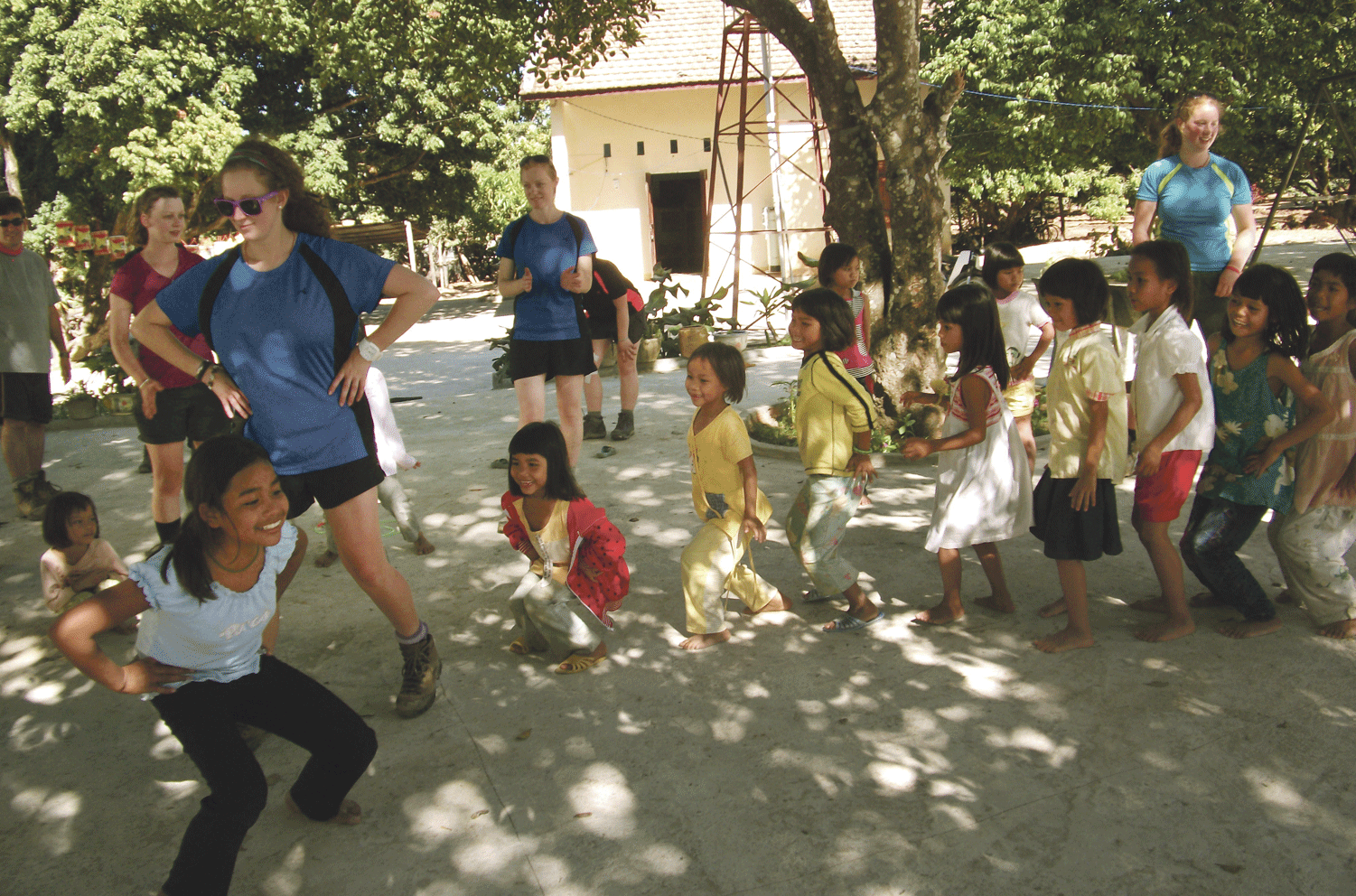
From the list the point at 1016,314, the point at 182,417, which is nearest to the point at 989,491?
the point at 1016,314

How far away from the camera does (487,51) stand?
9281 millimetres

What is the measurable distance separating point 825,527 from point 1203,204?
2903 millimetres

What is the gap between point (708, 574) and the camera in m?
3.90

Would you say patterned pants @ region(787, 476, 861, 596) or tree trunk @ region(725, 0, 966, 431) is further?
tree trunk @ region(725, 0, 966, 431)

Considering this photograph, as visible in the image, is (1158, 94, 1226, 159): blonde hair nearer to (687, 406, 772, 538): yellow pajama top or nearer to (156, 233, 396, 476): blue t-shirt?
(687, 406, 772, 538): yellow pajama top

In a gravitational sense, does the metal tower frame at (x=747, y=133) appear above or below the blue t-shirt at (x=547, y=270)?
above

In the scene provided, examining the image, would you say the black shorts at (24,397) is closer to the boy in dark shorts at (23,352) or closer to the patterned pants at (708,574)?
the boy in dark shorts at (23,352)

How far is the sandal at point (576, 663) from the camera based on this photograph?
3.84m

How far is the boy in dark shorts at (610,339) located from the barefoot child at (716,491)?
308 centimetres

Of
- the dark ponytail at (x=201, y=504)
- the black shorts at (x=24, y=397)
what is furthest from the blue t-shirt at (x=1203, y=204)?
the black shorts at (x=24, y=397)

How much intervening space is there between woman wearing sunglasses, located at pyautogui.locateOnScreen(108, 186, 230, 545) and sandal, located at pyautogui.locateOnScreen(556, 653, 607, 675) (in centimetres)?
202

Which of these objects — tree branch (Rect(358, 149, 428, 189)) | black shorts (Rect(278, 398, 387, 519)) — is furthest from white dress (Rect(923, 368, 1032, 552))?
tree branch (Rect(358, 149, 428, 189))

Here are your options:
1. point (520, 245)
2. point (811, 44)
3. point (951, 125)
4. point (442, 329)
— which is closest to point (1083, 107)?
point (951, 125)

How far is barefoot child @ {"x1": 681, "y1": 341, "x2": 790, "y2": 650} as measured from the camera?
382 centimetres
